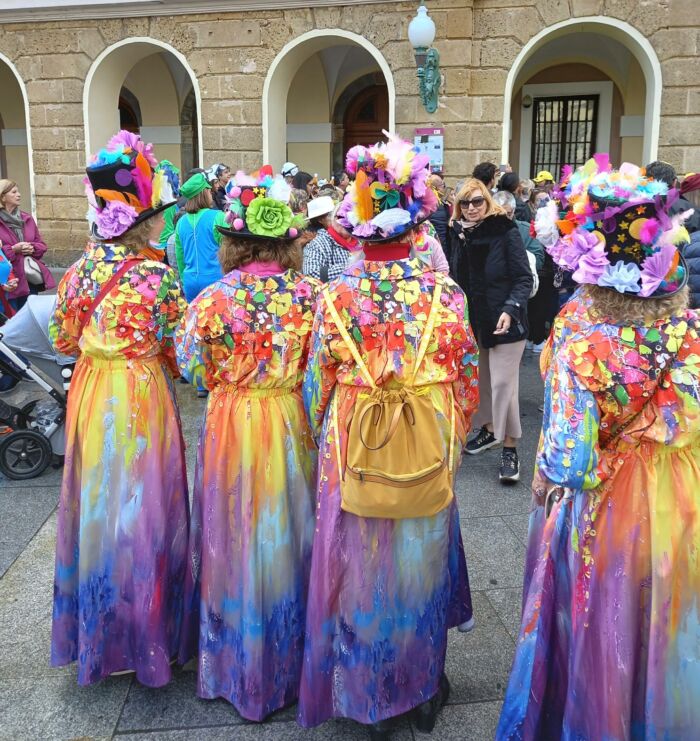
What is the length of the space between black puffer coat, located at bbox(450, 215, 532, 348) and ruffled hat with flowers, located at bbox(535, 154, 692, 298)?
2.56 m

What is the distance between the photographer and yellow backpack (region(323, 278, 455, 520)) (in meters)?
2.28

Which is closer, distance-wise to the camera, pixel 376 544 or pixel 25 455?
pixel 376 544

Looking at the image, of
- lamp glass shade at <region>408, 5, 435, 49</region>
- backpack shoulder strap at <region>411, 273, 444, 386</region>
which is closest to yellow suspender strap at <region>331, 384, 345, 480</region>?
backpack shoulder strap at <region>411, 273, 444, 386</region>

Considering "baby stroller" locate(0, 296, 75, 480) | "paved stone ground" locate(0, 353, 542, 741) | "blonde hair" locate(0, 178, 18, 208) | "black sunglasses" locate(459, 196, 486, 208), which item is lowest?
"paved stone ground" locate(0, 353, 542, 741)

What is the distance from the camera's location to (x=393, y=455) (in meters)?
2.28

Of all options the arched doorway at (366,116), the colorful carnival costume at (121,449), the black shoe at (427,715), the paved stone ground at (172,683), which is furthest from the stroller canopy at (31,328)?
the arched doorway at (366,116)

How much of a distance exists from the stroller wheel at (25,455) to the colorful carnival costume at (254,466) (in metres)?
2.81

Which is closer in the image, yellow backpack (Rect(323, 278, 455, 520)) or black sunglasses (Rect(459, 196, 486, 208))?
yellow backpack (Rect(323, 278, 455, 520))

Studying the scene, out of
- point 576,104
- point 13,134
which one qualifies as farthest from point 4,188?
point 576,104

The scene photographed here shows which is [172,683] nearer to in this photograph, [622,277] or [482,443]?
[622,277]

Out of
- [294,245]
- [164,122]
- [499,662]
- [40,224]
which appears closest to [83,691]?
[499,662]

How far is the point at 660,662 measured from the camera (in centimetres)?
202

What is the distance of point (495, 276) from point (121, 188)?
2.66 metres

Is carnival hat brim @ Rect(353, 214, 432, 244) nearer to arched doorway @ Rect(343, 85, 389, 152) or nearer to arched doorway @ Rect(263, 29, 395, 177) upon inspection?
arched doorway @ Rect(263, 29, 395, 177)
